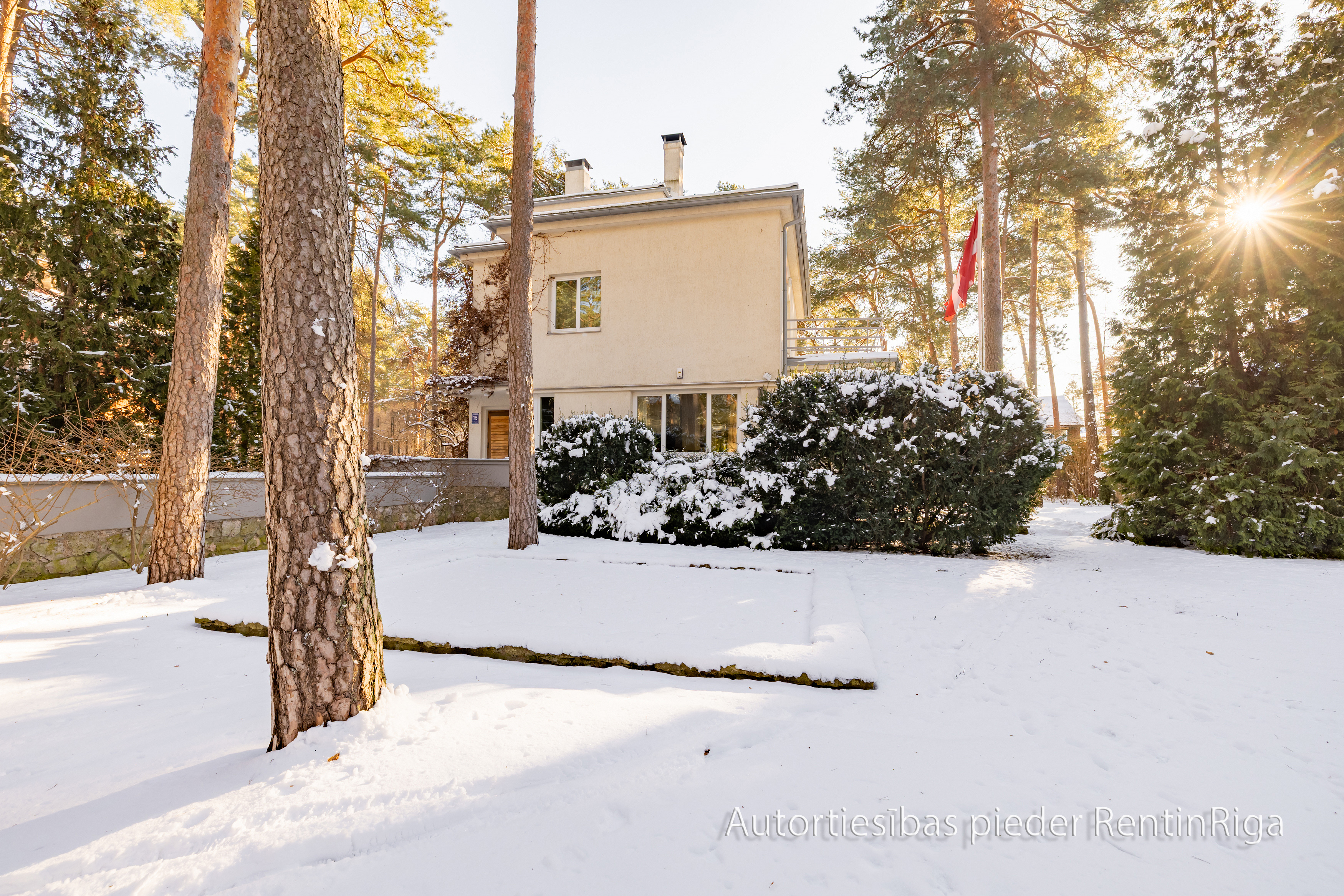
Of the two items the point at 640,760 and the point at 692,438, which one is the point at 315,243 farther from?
the point at 692,438

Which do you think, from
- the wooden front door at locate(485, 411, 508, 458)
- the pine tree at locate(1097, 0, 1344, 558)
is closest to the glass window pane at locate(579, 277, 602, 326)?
the wooden front door at locate(485, 411, 508, 458)

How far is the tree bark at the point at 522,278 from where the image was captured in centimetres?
675

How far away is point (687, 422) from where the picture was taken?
1172cm

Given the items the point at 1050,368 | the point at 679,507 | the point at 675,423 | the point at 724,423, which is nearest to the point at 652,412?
the point at 675,423

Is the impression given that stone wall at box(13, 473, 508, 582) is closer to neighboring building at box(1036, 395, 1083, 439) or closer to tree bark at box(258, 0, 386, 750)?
tree bark at box(258, 0, 386, 750)

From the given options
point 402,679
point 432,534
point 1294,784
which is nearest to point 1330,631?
point 1294,784

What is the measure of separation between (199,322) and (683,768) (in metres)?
6.40

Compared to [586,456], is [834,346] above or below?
above

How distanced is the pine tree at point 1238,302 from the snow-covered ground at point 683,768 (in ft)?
12.7

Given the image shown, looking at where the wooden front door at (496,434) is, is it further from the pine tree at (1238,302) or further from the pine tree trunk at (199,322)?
the pine tree at (1238,302)

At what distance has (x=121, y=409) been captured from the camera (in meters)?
8.48

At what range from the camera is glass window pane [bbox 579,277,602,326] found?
490 inches

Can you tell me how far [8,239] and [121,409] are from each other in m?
2.61

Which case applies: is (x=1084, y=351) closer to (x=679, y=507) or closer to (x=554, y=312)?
(x=554, y=312)
